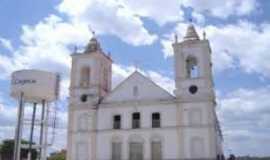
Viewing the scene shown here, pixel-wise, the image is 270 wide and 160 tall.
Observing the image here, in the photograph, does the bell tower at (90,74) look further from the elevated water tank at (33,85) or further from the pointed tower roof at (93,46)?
the elevated water tank at (33,85)

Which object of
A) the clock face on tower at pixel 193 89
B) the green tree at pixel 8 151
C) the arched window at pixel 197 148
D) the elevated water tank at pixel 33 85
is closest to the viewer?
the elevated water tank at pixel 33 85

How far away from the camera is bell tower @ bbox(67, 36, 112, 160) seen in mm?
38344

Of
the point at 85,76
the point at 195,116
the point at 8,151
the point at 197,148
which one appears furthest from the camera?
the point at 8,151

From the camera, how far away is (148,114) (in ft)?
122

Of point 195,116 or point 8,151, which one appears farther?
point 8,151

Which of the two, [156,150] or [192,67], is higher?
[192,67]

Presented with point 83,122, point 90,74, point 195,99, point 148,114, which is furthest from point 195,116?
point 90,74

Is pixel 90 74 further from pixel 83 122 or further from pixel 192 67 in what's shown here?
pixel 192 67

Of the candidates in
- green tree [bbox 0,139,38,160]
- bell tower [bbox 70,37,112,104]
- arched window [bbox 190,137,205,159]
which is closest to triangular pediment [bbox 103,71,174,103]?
bell tower [bbox 70,37,112,104]

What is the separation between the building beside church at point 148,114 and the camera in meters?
35.1

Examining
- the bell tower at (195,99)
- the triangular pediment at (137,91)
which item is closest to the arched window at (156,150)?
the bell tower at (195,99)

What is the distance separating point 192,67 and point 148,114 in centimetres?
638

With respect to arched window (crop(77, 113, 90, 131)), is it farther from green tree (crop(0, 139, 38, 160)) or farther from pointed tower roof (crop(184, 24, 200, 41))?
green tree (crop(0, 139, 38, 160))

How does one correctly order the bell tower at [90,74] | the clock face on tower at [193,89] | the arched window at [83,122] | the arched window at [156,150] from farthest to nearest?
the bell tower at [90,74] → the arched window at [83,122] → the clock face on tower at [193,89] → the arched window at [156,150]
